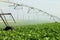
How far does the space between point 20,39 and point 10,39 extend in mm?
407

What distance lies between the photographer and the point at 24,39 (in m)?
8.79

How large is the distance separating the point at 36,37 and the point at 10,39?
1.07 metres

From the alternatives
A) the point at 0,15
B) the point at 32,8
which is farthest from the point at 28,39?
the point at 0,15

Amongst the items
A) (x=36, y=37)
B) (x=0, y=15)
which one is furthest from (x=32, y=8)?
(x=36, y=37)

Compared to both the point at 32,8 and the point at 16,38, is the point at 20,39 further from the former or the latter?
Result: the point at 32,8

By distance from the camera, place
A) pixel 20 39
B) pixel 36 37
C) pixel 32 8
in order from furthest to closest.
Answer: pixel 32 8 < pixel 36 37 < pixel 20 39

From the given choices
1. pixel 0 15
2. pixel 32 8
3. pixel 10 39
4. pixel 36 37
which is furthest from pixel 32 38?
pixel 0 15

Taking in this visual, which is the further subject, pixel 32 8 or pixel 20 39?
pixel 32 8

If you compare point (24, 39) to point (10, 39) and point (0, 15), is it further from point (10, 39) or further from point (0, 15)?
point (0, 15)

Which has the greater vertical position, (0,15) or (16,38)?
(16,38)

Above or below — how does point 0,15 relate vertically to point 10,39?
below

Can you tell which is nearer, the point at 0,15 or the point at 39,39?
the point at 39,39

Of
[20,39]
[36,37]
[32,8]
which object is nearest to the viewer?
[20,39]

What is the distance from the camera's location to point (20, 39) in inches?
337
